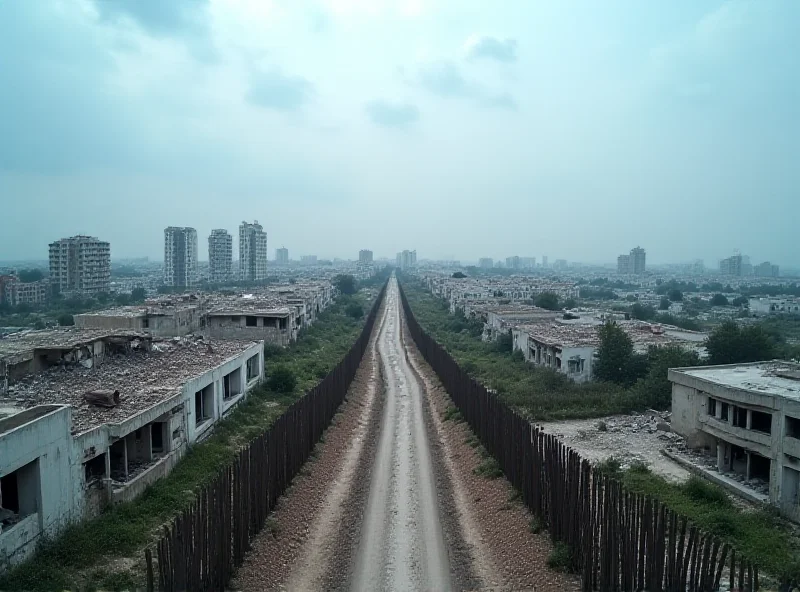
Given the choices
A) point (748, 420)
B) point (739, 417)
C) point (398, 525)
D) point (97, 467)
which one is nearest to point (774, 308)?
point (739, 417)

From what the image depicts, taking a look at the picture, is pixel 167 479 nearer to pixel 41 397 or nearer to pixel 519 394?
pixel 41 397

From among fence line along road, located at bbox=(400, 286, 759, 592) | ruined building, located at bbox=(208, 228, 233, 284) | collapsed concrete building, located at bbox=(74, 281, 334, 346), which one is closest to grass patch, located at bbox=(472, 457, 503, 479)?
fence line along road, located at bbox=(400, 286, 759, 592)

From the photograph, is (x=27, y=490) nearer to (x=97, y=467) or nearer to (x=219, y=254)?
(x=97, y=467)

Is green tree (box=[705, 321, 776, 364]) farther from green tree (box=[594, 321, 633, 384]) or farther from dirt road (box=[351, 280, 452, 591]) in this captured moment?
dirt road (box=[351, 280, 452, 591])

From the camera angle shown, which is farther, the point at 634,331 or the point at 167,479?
the point at 634,331

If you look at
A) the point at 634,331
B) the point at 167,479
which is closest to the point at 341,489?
the point at 167,479

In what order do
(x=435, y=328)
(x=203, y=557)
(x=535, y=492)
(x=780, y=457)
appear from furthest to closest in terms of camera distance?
(x=435, y=328), (x=780, y=457), (x=535, y=492), (x=203, y=557)

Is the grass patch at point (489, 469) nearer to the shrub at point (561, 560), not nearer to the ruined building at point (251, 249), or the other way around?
the shrub at point (561, 560)

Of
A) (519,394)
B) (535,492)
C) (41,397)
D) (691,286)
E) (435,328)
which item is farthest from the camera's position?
(691,286)
